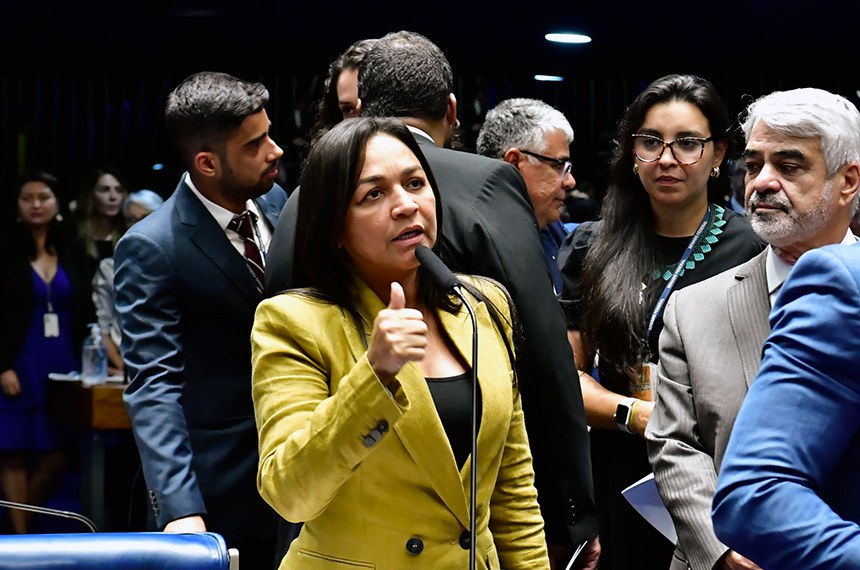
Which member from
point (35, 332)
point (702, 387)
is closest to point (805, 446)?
point (702, 387)

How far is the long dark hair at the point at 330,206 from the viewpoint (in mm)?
2189

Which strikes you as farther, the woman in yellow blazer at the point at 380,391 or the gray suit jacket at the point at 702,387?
the gray suit jacket at the point at 702,387

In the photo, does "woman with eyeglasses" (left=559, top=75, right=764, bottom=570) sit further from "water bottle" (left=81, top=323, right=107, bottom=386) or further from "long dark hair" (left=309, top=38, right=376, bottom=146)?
"water bottle" (left=81, top=323, right=107, bottom=386)

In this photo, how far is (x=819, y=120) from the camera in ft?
8.09

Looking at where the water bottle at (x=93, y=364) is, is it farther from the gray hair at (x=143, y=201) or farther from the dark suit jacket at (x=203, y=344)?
the dark suit jacket at (x=203, y=344)

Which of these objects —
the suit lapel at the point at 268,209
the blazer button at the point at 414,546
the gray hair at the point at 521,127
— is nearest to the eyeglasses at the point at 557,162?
Result: the gray hair at the point at 521,127

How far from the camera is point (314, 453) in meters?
1.95

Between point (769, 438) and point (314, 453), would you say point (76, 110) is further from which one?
point (769, 438)

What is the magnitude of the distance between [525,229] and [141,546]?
982 millimetres

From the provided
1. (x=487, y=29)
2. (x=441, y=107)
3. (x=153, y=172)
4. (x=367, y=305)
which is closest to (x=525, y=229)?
(x=441, y=107)

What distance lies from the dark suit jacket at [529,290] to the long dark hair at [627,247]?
1.86 feet

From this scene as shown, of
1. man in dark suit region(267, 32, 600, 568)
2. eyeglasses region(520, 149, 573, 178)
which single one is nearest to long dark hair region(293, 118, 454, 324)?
man in dark suit region(267, 32, 600, 568)

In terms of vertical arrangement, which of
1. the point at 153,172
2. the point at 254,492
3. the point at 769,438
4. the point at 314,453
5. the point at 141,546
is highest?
the point at 769,438

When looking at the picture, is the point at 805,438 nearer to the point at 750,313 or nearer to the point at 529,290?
the point at 750,313
